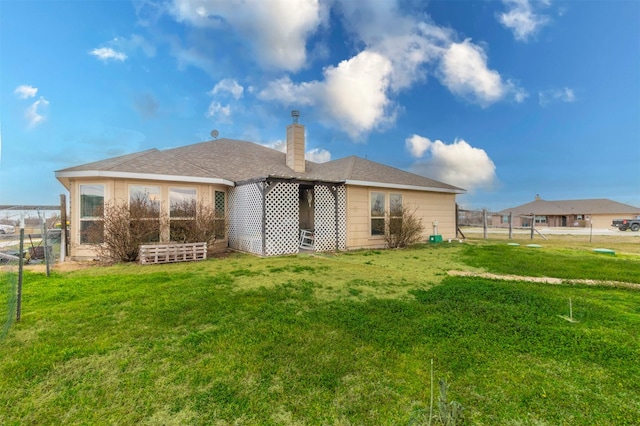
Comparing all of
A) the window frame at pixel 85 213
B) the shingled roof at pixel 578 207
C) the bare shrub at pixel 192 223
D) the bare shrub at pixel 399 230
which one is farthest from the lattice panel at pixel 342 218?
the shingled roof at pixel 578 207

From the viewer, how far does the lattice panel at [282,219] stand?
9906 mm

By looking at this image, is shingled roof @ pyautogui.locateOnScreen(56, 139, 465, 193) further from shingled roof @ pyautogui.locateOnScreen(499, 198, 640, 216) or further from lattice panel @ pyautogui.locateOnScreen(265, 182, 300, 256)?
shingled roof @ pyautogui.locateOnScreen(499, 198, 640, 216)

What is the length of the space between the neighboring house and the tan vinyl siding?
90.7 ft

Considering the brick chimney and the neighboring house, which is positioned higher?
the brick chimney

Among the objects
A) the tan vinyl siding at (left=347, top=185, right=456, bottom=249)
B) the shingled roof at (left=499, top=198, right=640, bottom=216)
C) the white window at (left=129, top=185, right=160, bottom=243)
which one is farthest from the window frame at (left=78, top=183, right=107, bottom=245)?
the shingled roof at (left=499, top=198, right=640, bottom=216)

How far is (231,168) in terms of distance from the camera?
1309 cm

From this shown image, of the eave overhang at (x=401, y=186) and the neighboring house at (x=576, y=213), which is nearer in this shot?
the eave overhang at (x=401, y=186)

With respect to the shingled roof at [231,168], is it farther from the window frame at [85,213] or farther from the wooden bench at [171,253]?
the wooden bench at [171,253]

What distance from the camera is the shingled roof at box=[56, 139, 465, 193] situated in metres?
9.60

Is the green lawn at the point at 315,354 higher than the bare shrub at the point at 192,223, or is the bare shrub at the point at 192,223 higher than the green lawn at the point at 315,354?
the bare shrub at the point at 192,223

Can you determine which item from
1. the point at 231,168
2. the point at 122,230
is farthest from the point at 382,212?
the point at 122,230

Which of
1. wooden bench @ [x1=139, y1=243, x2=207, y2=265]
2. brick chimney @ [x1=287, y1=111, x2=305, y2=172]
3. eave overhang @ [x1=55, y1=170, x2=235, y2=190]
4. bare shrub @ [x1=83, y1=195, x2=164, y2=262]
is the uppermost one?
brick chimney @ [x1=287, y1=111, x2=305, y2=172]

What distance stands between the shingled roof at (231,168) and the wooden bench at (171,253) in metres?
2.45

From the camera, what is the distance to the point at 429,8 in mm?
12320
